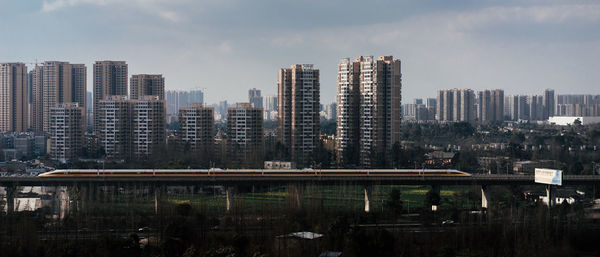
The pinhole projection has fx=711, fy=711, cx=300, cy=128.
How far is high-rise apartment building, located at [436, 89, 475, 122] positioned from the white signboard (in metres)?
44.9

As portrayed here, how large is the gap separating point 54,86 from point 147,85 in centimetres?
634

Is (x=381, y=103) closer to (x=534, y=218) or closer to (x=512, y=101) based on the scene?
(x=534, y=218)

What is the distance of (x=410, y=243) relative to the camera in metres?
12.3

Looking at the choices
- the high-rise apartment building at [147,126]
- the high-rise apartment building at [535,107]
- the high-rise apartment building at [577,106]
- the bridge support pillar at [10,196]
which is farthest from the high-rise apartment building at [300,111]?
the high-rise apartment building at [535,107]

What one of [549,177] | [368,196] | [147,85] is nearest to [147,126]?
[147,85]

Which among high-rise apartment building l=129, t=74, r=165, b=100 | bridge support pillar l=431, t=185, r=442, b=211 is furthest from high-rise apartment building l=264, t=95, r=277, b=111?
bridge support pillar l=431, t=185, r=442, b=211

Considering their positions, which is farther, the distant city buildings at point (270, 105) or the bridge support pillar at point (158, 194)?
the distant city buildings at point (270, 105)

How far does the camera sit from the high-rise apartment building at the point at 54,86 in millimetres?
43438

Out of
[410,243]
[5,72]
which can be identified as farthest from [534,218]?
[5,72]

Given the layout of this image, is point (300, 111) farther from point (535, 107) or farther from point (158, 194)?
point (535, 107)

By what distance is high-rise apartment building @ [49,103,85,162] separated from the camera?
31562 millimetres

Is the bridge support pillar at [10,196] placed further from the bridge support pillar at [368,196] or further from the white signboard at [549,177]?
the white signboard at [549,177]

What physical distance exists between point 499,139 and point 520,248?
1303 inches

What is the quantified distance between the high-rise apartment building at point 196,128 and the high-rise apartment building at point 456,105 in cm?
3624
